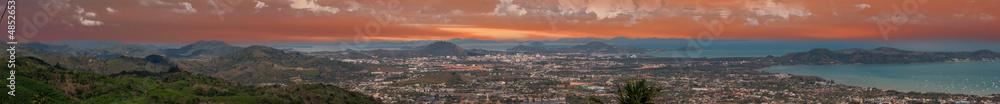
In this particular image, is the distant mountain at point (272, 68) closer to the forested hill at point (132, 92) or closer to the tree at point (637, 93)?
the forested hill at point (132, 92)

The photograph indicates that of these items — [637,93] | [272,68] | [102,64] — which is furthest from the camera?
[272,68]

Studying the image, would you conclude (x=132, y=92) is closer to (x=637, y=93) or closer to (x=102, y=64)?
(x=637, y=93)

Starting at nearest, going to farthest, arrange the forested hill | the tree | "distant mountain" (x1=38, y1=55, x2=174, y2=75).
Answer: the tree, the forested hill, "distant mountain" (x1=38, y1=55, x2=174, y2=75)

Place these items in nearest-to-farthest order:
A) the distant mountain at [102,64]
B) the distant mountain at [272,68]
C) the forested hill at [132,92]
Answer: the forested hill at [132,92] → the distant mountain at [102,64] → the distant mountain at [272,68]

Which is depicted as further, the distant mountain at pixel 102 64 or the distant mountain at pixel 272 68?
the distant mountain at pixel 272 68

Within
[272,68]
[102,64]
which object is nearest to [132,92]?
[102,64]

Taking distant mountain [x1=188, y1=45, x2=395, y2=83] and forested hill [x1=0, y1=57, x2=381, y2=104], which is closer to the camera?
forested hill [x1=0, y1=57, x2=381, y2=104]

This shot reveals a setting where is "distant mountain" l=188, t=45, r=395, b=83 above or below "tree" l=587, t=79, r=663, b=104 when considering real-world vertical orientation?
below

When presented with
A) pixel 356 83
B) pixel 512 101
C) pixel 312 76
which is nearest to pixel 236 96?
pixel 512 101

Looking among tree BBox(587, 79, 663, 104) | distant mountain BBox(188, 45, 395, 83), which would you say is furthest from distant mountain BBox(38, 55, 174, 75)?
tree BBox(587, 79, 663, 104)

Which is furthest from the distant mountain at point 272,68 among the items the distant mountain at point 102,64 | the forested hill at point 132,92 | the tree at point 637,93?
the tree at point 637,93

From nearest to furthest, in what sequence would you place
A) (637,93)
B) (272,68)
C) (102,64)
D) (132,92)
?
(637,93), (132,92), (102,64), (272,68)

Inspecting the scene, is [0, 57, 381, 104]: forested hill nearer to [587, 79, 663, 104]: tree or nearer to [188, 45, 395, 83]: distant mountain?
[587, 79, 663, 104]: tree
